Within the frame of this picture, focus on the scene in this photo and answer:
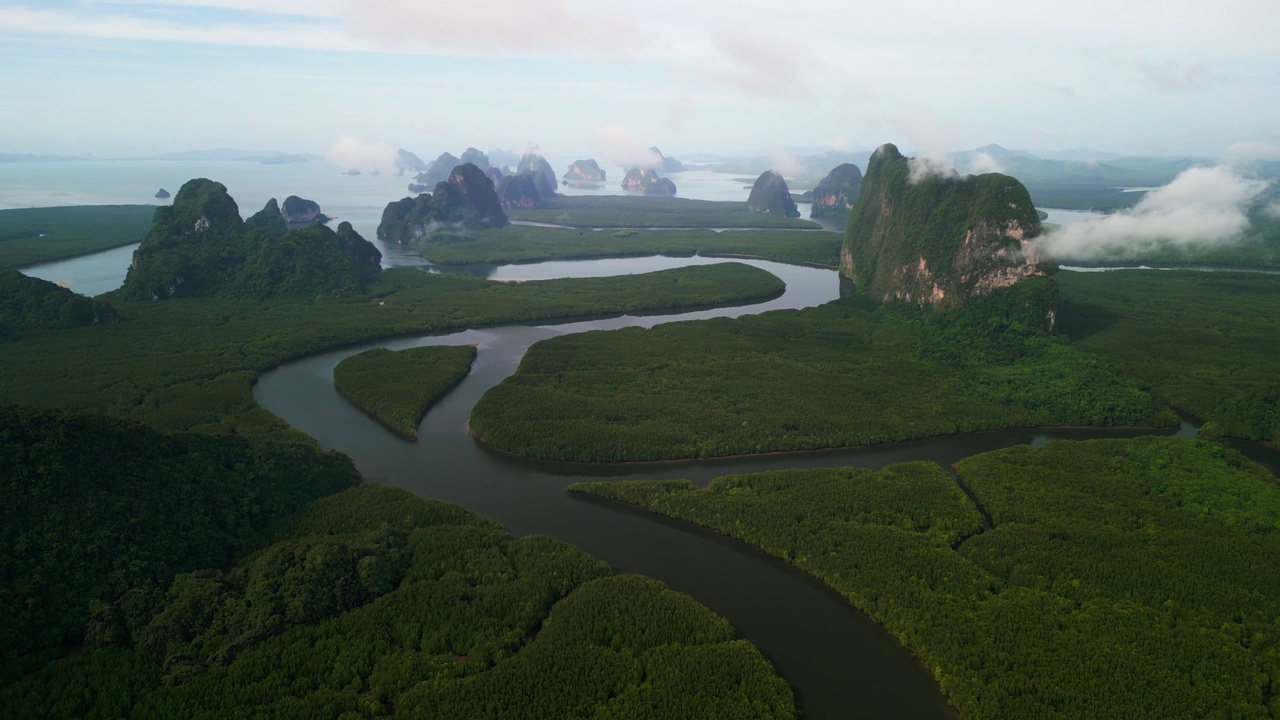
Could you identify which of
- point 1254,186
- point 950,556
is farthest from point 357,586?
point 1254,186

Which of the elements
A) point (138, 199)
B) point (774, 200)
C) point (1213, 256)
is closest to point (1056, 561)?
point (1213, 256)

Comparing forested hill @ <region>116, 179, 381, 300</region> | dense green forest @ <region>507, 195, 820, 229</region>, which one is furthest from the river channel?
dense green forest @ <region>507, 195, 820, 229</region>

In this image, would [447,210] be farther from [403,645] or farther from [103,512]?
[403,645]

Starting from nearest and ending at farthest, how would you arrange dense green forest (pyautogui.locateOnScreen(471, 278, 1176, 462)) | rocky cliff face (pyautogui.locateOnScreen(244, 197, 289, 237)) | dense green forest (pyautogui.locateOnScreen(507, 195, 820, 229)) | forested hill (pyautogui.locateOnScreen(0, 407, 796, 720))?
1. forested hill (pyautogui.locateOnScreen(0, 407, 796, 720))
2. dense green forest (pyautogui.locateOnScreen(471, 278, 1176, 462))
3. rocky cliff face (pyautogui.locateOnScreen(244, 197, 289, 237))
4. dense green forest (pyautogui.locateOnScreen(507, 195, 820, 229))

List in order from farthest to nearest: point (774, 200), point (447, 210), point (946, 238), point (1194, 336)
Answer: point (774, 200)
point (447, 210)
point (946, 238)
point (1194, 336)

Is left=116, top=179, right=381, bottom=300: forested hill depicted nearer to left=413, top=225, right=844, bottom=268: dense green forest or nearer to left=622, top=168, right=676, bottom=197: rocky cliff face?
left=413, top=225, right=844, bottom=268: dense green forest
